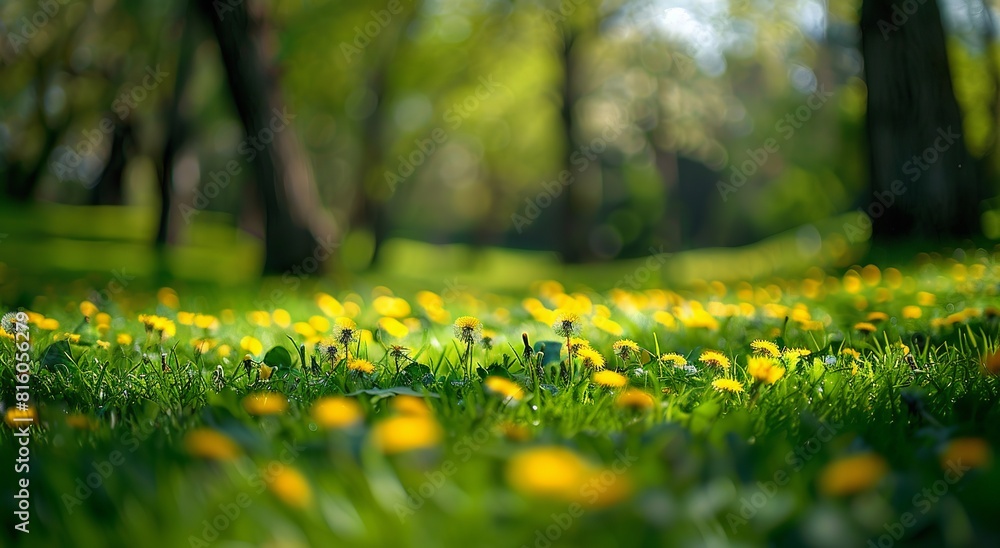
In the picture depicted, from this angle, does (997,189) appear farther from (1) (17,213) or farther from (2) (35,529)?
(1) (17,213)

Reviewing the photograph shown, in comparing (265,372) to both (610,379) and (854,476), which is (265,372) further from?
(854,476)

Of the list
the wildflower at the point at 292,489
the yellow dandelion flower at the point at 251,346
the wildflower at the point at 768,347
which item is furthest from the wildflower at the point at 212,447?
the wildflower at the point at 768,347

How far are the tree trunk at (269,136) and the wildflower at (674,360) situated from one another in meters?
6.20

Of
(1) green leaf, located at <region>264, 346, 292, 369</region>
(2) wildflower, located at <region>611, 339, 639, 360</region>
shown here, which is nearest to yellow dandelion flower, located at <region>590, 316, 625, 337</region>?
(2) wildflower, located at <region>611, 339, 639, 360</region>

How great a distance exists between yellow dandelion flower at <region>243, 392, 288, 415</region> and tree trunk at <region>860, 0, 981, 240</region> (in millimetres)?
7716

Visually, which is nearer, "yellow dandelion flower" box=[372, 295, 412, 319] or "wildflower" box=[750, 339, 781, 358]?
"wildflower" box=[750, 339, 781, 358]

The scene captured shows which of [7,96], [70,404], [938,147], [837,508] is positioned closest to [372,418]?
[837,508]

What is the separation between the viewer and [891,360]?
269 centimetres

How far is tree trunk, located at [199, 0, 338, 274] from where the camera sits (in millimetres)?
8148

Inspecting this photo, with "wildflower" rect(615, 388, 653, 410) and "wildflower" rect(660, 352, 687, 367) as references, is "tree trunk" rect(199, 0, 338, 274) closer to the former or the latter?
"wildflower" rect(660, 352, 687, 367)

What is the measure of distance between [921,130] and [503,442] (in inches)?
318

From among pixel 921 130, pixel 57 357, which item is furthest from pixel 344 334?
pixel 921 130

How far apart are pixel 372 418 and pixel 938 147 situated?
26.2 ft

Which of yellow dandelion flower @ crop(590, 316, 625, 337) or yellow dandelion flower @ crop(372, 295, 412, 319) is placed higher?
yellow dandelion flower @ crop(372, 295, 412, 319)
